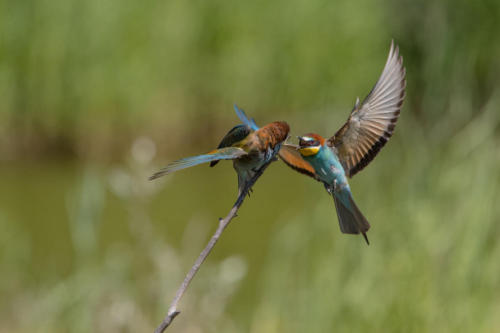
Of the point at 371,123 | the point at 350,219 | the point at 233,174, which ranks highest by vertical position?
the point at 371,123

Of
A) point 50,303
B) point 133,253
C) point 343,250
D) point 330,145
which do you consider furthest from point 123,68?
point 330,145

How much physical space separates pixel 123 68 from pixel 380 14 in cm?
204

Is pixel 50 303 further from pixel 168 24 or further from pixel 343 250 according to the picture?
pixel 168 24

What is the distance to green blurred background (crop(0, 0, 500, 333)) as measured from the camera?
2.48 meters

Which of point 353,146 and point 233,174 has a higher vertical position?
point 353,146

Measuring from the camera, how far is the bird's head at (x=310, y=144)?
3.03ft

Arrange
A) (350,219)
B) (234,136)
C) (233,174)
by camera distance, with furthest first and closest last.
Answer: (233,174) < (350,219) < (234,136)

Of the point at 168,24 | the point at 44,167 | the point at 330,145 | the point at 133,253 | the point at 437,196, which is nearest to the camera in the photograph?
the point at 330,145

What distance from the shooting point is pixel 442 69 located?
104 inches

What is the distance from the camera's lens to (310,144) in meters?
0.92

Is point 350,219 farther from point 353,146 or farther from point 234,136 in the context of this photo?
point 234,136

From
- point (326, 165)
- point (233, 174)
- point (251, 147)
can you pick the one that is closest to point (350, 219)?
point (326, 165)

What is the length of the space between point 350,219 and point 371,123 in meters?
0.12

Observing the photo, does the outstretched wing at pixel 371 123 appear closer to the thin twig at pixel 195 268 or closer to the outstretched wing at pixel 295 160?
the outstretched wing at pixel 295 160
